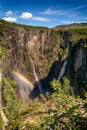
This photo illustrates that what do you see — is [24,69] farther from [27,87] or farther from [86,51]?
[86,51]

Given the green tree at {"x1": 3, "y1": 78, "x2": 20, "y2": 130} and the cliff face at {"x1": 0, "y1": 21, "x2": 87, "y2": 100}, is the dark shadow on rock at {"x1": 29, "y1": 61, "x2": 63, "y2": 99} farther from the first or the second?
the green tree at {"x1": 3, "y1": 78, "x2": 20, "y2": 130}

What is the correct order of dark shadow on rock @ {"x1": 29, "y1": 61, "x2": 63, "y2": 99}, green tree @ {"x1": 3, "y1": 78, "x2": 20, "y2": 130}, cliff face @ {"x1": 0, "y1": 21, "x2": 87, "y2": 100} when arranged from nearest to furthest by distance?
green tree @ {"x1": 3, "y1": 78, "x2": 20, "y2": 130}
cliff face @ {"x1": 0, "y1": 21, "x2": 87, "y2": 100}
dark shadow on rock @ {"x1": 29, "y1": 61, "x2": 63, "y2": 99}

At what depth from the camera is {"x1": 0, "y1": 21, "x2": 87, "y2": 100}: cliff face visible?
11411cm

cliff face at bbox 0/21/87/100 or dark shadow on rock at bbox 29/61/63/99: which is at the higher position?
cliff face at bbox 0/21/87/100

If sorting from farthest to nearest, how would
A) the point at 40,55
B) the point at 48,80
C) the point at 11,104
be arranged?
the point at 40,55 → the point at 48,80 → the point at 11,104

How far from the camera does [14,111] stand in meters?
63.8

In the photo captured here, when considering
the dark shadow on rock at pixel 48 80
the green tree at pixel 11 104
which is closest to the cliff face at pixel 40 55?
the dark shadow on rock at pixel 48 80

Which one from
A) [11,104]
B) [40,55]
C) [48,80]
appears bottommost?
[48,80]

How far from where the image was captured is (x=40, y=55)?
153 metres

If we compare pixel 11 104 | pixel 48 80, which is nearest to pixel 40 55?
pixel 48 80

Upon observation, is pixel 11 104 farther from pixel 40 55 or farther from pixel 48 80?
pixel 40 55

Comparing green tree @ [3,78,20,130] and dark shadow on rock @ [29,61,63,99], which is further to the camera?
dark shadow on rock @ [29,61,63,99]

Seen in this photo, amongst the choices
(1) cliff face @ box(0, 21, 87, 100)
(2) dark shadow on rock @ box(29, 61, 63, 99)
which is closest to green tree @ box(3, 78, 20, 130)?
(1) cliff face @ box(0, 21, 87, 100)

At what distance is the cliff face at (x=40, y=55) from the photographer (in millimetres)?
114106
